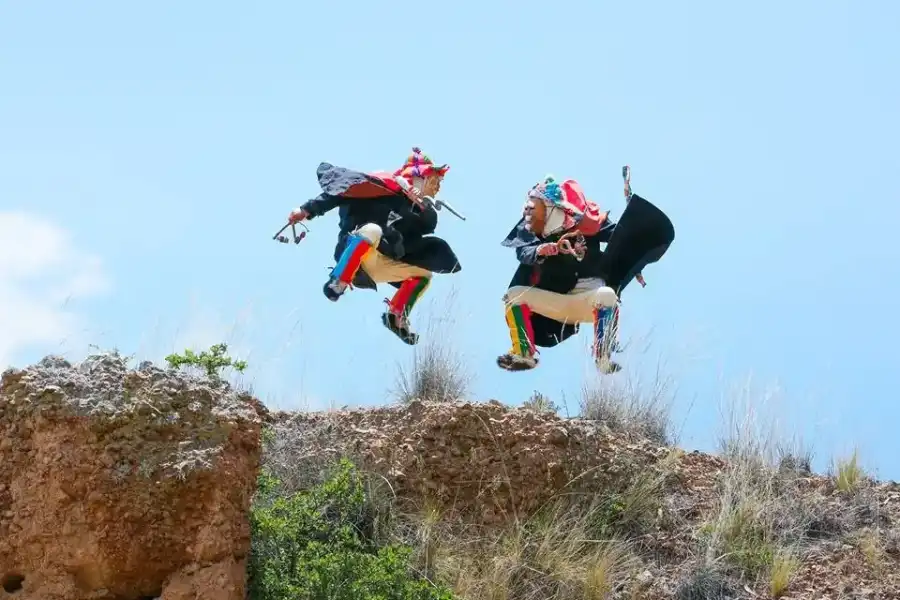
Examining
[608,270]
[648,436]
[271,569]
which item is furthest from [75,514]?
[608,270]

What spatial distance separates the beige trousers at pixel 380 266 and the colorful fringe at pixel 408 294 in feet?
0.14

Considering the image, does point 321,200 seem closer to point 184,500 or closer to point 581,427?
point 581,427

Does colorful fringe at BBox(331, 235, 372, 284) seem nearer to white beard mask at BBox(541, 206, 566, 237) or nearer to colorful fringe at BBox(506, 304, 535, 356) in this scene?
colorful fringe at BBox(506, 304, 535, 356)

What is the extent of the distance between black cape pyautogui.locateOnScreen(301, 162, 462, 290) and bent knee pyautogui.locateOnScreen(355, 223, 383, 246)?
0.45 feet

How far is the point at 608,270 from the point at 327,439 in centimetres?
328

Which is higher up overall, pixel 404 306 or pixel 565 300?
pixel 565 300

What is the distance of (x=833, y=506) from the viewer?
823cm

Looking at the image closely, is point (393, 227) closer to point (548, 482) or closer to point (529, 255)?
point (529, 255)

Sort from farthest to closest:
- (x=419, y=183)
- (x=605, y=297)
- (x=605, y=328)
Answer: (x=419, y=183) < (x=605, y=297) < (x=605, y=328)

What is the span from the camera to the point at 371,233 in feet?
33.4

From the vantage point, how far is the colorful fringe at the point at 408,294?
34.5 ft

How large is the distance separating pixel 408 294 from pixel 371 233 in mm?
665

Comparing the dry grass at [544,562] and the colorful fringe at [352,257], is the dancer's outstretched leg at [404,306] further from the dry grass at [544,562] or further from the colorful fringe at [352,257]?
the dry grass at [544,562]

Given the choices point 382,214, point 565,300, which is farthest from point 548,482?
point 382,214
